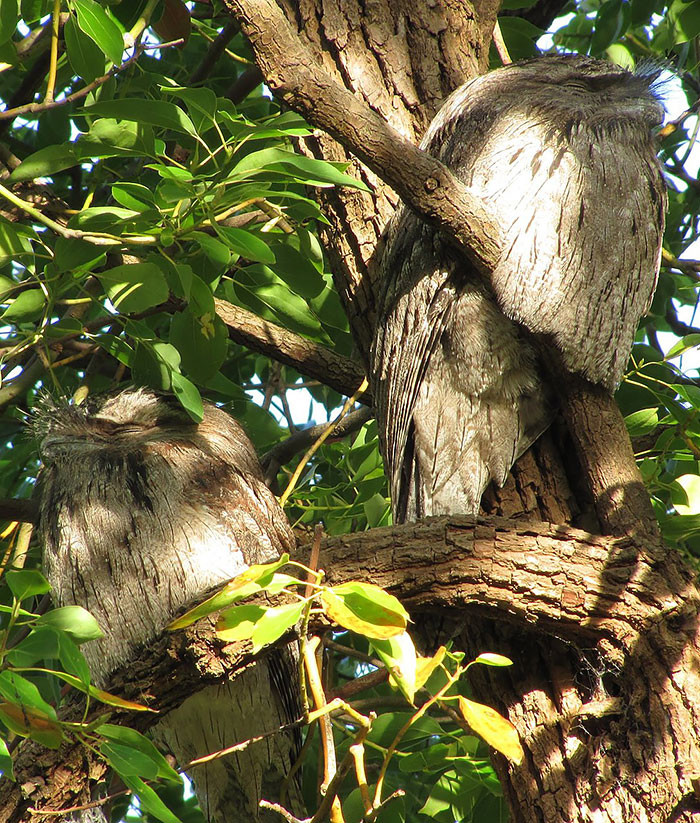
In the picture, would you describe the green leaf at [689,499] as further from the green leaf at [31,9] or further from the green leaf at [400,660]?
the green leaf at [31,9]

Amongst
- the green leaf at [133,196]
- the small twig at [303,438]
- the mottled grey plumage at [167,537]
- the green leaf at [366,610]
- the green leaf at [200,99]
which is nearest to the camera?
the green leaf at [366,610]

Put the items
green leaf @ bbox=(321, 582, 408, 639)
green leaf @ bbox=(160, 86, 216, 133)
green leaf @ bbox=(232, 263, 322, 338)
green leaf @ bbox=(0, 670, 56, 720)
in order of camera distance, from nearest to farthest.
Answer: green leaf @ bbox=(321, 582, 408, 639) → green leaf @ bbox=(0, 670, 56, 720) → green leaf @ bbox=(160, 86, 216, 133) → green leaf @ bbox=(232, 263, 322, 338)

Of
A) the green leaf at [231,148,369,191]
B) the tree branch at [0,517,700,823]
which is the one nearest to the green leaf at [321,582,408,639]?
the tree branch at [0,517,700,823]

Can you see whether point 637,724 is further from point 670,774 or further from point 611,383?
point 611,383

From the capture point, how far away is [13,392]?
2.51m

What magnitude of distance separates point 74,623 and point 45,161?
2.94 ft

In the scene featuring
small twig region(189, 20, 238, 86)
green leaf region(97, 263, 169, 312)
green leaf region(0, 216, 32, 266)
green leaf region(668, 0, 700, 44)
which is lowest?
green leaf region(97, 263, 169, 312)

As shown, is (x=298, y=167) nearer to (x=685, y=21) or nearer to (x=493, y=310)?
(x=493, y=310)

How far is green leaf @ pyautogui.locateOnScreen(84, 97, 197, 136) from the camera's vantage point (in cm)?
148

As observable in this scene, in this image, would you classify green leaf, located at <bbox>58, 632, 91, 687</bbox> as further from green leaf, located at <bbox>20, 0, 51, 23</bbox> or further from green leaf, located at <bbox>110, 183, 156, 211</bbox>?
green leaf, located at <bbox>20, 0, 51, 23</bbox>

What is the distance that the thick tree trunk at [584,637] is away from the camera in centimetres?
139

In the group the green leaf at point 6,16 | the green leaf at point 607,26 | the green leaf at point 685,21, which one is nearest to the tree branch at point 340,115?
the green leaf at point 6,16

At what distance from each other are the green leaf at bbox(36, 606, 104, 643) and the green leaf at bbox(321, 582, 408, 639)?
44 centimetres

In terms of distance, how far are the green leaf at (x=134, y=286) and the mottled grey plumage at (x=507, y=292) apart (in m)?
0.43
